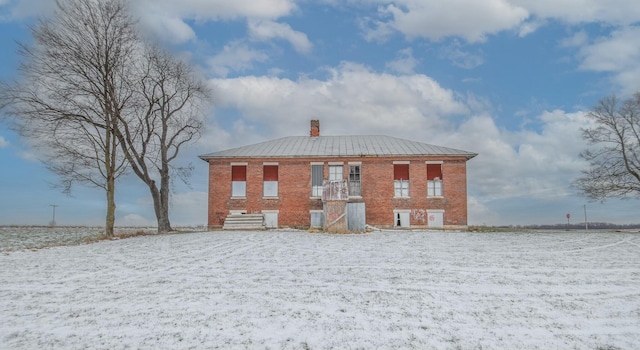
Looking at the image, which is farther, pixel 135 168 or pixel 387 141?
pixel 387 141

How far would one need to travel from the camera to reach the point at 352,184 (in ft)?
94.4

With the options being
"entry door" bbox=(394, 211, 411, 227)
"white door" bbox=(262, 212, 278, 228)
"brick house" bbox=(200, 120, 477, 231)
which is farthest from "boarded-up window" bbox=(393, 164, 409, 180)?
"white door" bbox=(262, 212, 278, 228)

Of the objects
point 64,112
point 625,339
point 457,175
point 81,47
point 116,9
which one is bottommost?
point 625,339

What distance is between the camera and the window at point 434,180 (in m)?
28.6

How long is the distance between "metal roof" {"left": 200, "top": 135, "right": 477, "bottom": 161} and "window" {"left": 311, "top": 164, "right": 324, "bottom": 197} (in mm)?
825

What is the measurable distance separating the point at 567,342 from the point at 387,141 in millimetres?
27214

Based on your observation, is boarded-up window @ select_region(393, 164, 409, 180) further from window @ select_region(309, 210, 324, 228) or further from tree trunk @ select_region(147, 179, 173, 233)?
tree trunk @ select_region(147, 179, 173, 233)

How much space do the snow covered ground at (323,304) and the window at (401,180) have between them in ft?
57.3

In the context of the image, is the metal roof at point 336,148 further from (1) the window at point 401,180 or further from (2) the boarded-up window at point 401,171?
(1) the window at point 401,180

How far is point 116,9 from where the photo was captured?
2120 cm

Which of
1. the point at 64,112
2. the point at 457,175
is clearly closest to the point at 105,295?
the point at 64,112

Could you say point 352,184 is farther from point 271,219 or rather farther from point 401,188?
point 271,219

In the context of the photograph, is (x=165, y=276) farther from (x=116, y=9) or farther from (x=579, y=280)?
(x=116, y=9)

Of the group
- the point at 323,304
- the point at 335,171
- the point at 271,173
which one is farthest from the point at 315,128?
the point at 323,304
